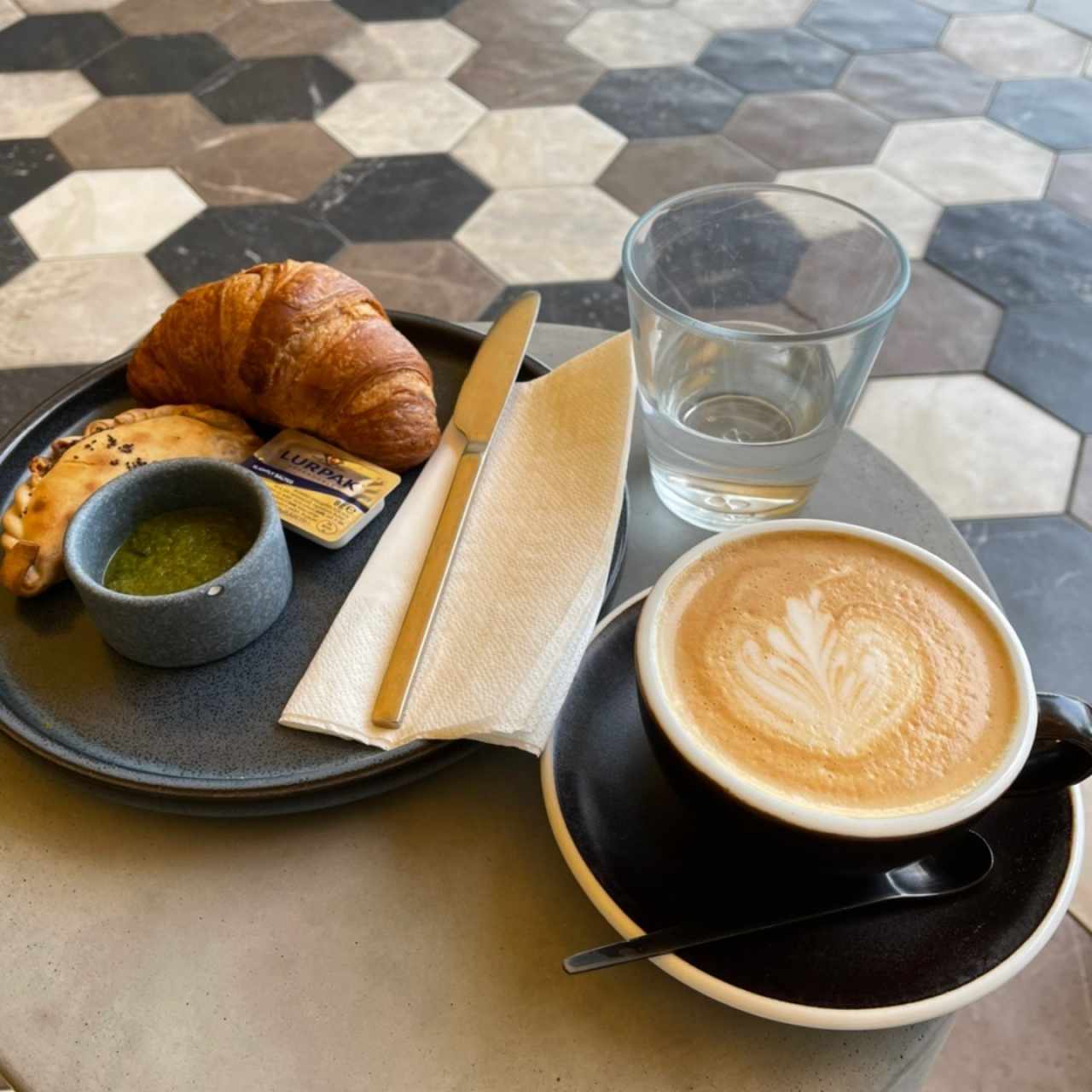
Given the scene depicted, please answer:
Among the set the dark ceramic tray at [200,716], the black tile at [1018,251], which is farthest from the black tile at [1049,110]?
the dark ceramic tray at [200,716]

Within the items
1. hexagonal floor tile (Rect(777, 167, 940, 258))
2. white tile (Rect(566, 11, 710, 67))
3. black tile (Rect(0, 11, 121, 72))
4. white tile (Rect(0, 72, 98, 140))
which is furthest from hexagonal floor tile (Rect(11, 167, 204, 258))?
hexagonal floor tile (Rect(777, 167, 940, 258))

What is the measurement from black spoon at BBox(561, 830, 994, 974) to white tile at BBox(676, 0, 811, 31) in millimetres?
1989

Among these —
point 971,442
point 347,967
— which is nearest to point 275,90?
Result: point 971,442

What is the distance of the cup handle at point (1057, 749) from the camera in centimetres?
44

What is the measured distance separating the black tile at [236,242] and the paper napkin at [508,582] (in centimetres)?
101

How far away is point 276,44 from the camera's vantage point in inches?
80.8

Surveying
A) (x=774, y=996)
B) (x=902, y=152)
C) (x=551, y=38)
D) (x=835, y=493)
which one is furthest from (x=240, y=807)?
(x=551, y=38)

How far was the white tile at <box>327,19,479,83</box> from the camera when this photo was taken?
198 cm

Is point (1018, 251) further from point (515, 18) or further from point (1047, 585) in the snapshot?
point (515, 18)

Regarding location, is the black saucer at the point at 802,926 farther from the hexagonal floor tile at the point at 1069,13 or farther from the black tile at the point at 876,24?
the hexagonal floor tile at the point at 1069,13

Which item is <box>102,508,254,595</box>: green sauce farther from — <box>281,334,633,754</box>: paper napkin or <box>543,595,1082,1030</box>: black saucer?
<box>543,595,1082,1030</box>: black saucer

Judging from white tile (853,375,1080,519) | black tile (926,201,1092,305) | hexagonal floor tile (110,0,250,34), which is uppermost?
hexagonal floor tile (110,0,250,34)

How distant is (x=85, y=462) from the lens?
0.66 metres

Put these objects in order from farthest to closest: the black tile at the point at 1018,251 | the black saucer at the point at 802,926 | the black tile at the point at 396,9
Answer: the black tile at the point at 396,9
the black tile at the point at 1018,251
the black saucer at the point at 802,926
